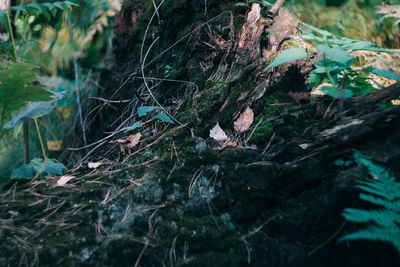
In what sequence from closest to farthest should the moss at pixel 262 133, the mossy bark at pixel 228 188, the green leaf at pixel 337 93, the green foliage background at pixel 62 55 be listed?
the mossy bark at pixel 228 188 → the green leaf at pixel 337 93 → the moss at pixel 262 133 → the green foliage background at pixel 62 55

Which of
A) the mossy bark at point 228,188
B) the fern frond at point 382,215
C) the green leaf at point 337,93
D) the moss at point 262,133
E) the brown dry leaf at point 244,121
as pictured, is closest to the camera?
the fern frond at point 382,215

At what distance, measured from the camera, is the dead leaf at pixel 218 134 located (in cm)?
158

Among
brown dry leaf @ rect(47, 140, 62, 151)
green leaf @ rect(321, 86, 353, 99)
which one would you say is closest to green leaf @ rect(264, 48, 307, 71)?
green leaf @ rect(321, 86, 353, 99)

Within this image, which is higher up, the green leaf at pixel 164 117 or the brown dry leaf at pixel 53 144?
the green leaf at pixel 164 117

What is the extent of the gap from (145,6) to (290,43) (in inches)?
63.0

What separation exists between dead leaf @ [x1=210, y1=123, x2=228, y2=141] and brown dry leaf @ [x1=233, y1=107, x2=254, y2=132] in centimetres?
9

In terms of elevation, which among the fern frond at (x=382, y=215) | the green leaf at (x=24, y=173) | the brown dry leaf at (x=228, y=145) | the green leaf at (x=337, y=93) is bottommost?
the green leaf at (x=24, y=173)

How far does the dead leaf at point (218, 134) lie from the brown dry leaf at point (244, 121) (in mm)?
89

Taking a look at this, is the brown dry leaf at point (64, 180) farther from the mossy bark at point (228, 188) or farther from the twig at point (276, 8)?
the twig at point (276, 8)

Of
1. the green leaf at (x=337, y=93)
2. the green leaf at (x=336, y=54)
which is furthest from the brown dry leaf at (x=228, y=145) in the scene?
the green leaf at (x=336, y=54)

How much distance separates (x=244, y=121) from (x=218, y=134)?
175mm

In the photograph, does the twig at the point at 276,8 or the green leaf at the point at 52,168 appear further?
the twig at the point at 276,8

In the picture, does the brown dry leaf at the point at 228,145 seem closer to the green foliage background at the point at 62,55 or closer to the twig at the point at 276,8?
the twig at the point at 276,8

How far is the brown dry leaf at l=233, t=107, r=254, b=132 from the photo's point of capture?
161 cm
